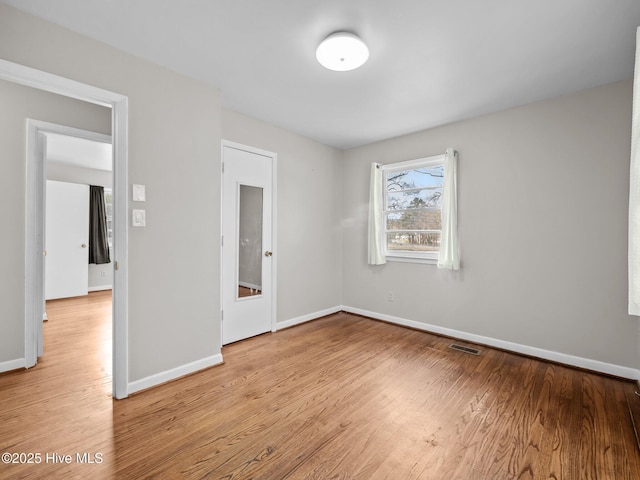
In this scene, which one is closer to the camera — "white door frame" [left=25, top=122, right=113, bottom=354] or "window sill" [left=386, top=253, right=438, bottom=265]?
"white door frame" [left=25, top=122, right=113, bottom=354]

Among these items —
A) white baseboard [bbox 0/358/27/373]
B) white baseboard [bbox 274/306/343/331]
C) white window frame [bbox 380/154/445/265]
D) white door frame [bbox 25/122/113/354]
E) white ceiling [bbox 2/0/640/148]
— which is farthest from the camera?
white baseboard [bbox 274/306/343/331]

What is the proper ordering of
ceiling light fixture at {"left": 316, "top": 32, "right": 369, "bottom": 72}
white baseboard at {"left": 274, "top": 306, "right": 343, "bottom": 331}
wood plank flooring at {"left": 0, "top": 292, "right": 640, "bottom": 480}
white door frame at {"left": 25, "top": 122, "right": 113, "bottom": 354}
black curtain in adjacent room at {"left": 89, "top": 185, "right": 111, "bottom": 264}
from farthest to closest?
black curtain in adjacent room at {"left": 89, "top": 185, "right": 111, "bottom": 264}, white baseboard at {"left": 274, "top": 306, "right": 343, "bottom": 331}, white door frame at {"left": 25, "top": 122, "right": 113, "bottom": 354}, ceiling light fixture at {"left": 316, "top": 32, "right": 369, "bottom": 72}, wood plank flooring at {"left": 0, "top": 292, "right": 640, "bottom": 480}

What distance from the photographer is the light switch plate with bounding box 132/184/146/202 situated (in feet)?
7.37

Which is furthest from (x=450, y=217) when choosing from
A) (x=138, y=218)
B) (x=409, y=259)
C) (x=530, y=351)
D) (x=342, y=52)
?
(x=138, y=218)

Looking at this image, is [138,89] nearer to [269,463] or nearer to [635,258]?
[269,463]

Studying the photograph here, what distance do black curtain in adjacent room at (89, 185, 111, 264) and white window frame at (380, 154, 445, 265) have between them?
5.85 meters

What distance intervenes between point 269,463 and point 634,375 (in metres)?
2.99

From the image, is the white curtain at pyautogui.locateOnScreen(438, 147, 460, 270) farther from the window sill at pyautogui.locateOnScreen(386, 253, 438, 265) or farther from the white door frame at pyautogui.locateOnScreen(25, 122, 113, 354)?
the white door frame at pyautogui.locateOnScreen(25, 122, 113, 354)

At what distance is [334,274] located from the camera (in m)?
4.60

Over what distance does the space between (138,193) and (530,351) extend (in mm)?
3858

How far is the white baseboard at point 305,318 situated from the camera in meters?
3.84

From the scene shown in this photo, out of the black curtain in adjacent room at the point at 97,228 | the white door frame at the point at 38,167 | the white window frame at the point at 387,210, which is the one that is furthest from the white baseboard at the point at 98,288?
the white window frame at the point at 387,210

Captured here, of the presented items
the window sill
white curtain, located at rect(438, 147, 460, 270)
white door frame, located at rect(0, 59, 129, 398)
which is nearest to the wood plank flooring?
white door frame, located at rect(0, 59, 129, 398)

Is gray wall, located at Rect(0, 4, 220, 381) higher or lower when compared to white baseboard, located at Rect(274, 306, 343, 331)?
higher
